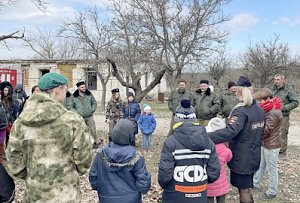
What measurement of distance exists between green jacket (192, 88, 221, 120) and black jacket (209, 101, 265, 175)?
3.84 m

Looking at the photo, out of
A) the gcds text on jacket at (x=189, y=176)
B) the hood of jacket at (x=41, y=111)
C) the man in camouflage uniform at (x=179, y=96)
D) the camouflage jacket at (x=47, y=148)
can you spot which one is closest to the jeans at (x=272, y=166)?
the gcds text on jacket at (x=189, y=176)

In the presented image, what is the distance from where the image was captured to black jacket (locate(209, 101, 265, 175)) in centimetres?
416

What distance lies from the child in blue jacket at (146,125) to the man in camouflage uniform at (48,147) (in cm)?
604

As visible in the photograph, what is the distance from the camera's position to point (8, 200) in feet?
11.2

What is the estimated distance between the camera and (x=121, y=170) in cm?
340

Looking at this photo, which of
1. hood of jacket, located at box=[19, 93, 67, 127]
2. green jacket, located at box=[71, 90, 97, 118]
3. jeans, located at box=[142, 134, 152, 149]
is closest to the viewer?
hood of jacket, located at box=[19, 93, 67, 127]

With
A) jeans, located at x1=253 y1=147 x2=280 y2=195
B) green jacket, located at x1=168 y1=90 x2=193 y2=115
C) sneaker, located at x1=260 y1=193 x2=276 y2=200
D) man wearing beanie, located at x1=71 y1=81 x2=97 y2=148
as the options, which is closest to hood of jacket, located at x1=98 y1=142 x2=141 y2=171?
jeans, located at x1=253 y1=147 x2=280 y2=195

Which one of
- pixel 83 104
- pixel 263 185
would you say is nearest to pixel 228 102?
pixel 263 185

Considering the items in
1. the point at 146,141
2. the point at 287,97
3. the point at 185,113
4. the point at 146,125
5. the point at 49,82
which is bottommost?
the point at 146,141

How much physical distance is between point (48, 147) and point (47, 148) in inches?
0.5

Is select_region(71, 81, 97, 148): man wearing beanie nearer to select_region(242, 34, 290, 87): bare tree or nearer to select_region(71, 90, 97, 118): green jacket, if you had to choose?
select_region(71, 90, 97, 118): green jacket

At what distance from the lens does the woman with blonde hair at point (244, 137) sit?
4137 mm

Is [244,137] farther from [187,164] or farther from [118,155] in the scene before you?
[118,155]

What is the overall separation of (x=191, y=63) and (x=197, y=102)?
26.7 ft
